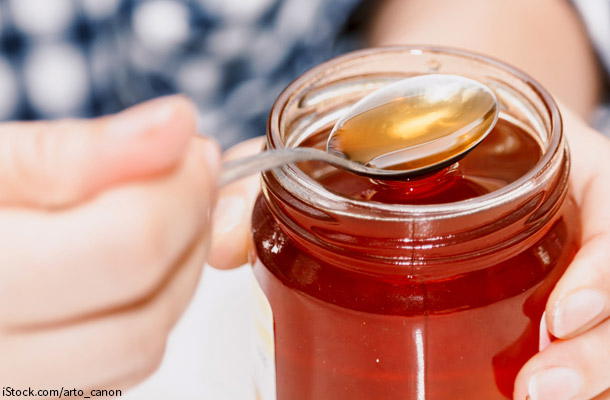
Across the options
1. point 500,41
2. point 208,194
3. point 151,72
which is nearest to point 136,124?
point 208,194

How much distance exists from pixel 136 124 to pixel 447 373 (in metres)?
0.25

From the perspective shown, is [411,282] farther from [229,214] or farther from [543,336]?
[229,214]

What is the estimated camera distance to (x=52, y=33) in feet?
3.21

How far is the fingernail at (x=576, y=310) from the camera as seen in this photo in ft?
1.45

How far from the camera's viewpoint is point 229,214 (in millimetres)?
625

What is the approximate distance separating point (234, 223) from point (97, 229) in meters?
0.33

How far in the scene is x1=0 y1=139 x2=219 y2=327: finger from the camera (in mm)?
297

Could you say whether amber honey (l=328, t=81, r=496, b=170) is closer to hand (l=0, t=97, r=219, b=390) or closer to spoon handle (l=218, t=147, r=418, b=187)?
spoon handle (l=218, t=147, r=418, b=187)

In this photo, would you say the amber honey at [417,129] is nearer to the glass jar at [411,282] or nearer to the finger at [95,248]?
the glass jar at [411,282]

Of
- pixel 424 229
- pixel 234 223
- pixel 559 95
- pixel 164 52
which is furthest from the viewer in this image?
pixel 164 52

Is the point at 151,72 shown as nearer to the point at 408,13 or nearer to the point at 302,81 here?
the point at 408,13

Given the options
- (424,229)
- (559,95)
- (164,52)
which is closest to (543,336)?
(424,229)

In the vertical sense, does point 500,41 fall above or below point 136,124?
below

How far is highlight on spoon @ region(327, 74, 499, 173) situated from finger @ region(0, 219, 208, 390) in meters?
0.18
